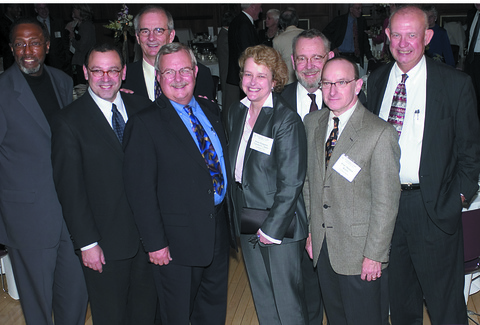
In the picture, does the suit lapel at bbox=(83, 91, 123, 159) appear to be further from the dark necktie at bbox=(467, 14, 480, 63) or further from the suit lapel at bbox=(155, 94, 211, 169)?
the dark necktie at bbox=(467, 14, 480, 63)

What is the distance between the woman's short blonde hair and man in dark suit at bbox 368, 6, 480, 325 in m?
0.61

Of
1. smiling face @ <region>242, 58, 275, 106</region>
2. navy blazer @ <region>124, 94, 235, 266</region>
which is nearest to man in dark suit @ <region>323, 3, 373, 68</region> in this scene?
smiling face @ <region>242, 58, 275, 106</region>

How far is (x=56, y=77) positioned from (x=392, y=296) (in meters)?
2.41

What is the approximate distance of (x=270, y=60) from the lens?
102 inches

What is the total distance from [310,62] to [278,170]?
31.5 inches

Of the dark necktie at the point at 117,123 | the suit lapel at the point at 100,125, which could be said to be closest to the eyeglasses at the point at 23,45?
the suit lapel at the point at 100,125

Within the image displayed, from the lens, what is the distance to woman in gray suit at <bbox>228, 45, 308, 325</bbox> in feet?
8.30

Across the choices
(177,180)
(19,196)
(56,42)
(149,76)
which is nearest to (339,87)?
(177,180)

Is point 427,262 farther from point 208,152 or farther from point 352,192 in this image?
point 208,152

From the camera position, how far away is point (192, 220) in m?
2.55

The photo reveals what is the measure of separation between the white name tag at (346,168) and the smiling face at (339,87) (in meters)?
0.26

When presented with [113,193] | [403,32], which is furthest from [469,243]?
[113,193]

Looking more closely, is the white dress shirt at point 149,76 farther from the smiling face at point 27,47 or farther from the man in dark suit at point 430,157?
the man in dark suit at point 430,157

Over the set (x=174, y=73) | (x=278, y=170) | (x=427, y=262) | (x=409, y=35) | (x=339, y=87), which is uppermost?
(x=409, y=35)
